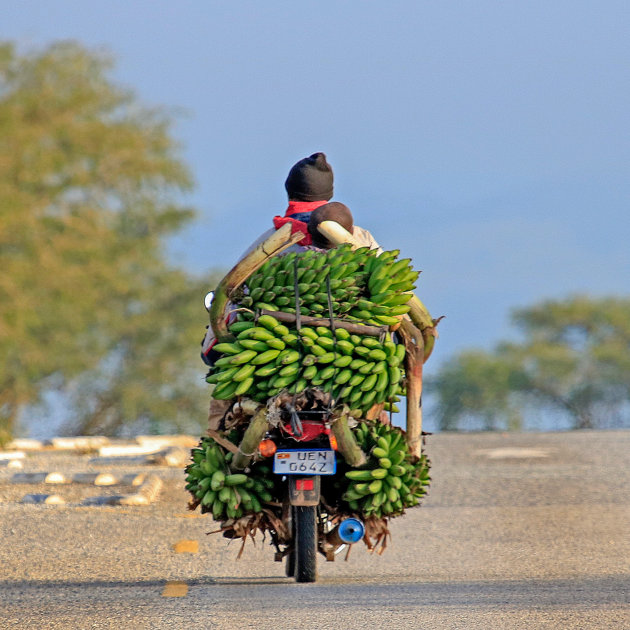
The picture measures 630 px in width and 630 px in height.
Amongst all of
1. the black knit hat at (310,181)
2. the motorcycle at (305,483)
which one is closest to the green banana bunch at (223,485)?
the motorcycle at (305,483)

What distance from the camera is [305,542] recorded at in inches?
320

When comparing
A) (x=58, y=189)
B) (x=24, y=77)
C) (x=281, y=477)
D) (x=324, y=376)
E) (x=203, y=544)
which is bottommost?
(x=203, y=544)

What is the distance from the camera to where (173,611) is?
740cm

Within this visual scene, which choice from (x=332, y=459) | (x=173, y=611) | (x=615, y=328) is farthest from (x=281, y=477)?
(x=615, y=328)

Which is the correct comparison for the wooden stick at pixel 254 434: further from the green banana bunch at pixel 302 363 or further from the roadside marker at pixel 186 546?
the roadside marker at pixel 186 546

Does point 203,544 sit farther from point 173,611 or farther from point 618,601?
point 618,601

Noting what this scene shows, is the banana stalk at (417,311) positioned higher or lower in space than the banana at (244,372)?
higher

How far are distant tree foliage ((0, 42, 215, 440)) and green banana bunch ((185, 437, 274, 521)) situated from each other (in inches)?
1130

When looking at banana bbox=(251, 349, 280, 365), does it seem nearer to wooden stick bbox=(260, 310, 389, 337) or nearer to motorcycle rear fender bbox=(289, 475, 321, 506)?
wooden stick bbox=(260, 310, 389, 337)

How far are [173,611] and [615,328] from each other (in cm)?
4544

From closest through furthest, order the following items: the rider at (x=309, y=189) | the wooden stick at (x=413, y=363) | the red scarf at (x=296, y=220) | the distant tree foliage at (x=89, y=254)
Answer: the wooden stick at (x=413, y=363) < the red scarf at (x=296, y=220) < the rider at (x=309, y=189) < the distant tree foliage at (x=89, y=254)

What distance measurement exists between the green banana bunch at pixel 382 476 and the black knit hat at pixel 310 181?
1549mm

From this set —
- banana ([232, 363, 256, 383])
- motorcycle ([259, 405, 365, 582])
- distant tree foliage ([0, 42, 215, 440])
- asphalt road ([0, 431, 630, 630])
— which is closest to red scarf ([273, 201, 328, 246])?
banana ([232, 363, 256, 383])

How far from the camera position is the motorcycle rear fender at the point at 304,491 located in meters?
7.92
